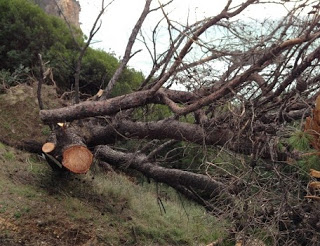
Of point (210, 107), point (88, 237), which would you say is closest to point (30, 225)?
point (88, 237)

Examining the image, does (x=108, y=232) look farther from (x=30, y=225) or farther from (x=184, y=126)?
(x=184, y=126)

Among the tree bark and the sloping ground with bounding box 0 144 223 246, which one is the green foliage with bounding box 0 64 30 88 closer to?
the sloping ground with bounding box 0 144 223 246

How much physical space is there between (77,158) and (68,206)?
0.60m

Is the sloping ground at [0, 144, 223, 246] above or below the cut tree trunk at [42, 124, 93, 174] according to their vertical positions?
below

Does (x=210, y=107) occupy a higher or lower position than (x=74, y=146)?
higher

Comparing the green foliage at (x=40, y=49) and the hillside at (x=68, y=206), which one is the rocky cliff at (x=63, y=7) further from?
the hillside at (x=68, y=206)

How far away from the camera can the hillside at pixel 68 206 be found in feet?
17.8

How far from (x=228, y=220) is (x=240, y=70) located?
4.99 ft

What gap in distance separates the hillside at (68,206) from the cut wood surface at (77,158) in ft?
1.63

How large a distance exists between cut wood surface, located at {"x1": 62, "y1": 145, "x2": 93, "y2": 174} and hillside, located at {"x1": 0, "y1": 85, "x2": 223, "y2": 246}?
1.63 ft

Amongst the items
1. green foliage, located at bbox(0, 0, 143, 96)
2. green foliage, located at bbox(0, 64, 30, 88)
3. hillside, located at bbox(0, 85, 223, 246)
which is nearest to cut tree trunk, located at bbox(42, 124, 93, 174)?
hillside, located at bbox(0, 85, 223, 246)

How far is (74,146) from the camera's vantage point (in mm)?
5910

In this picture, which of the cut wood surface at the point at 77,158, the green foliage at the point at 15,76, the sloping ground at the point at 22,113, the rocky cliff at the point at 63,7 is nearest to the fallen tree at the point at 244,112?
the cut wood surface at the point at 77,158

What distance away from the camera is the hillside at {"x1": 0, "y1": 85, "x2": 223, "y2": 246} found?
5.44m
